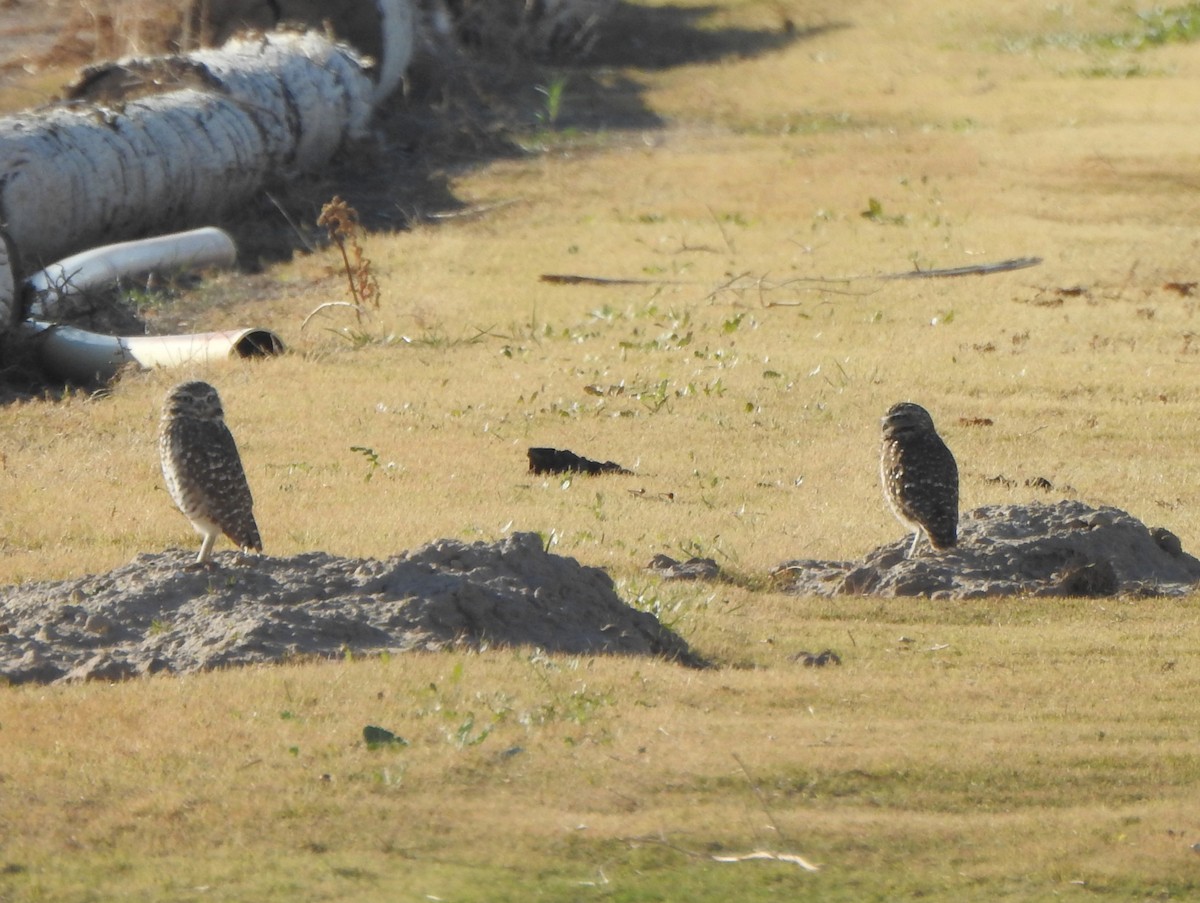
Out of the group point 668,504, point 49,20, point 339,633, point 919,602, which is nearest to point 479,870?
point 339,633

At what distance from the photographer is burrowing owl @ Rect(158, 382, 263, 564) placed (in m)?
8.51

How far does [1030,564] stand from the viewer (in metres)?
9.78

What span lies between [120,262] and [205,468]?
9.95m

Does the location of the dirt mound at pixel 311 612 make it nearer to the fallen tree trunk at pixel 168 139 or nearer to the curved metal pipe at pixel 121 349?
the curved metal pipe at pixel 121 349

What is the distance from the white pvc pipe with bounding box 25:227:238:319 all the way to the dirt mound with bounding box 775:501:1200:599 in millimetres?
8601

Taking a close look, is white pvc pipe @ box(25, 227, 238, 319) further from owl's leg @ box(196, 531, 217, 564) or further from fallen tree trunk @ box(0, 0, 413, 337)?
owl's leg @ box(196, 531, 217, 564)

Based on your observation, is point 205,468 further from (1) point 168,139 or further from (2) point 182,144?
(2) point 182,144

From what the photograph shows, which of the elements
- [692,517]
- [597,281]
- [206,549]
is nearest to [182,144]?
[597,281]

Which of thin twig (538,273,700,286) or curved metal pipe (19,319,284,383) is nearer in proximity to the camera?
curved metal pipe (19,319,284,383)

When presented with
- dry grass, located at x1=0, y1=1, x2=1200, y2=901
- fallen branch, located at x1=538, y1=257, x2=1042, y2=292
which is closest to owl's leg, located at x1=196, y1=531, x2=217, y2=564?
dry grass, located at x1=0, y1=1, x2=1200, y2=901

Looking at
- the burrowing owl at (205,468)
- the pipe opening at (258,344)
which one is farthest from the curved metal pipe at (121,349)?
the burrowing owl at (205,468)

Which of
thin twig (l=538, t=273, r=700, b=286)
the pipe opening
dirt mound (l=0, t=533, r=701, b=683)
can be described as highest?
dirt mound (l=0, t=533, r=701, b=683)

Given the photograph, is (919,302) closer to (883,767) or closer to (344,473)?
(344,473)

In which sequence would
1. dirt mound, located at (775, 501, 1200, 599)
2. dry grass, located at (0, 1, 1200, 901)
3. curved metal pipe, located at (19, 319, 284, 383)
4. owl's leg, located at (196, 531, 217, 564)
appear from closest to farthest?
dry grass, located at (0, 1, 1200, 901) → owl's leg, located at (196, 531, 217, 564) → dirt mound, located at (775, 501, 1200, 599) → curved metal pipe, located at (19, 319, 284, 383)
